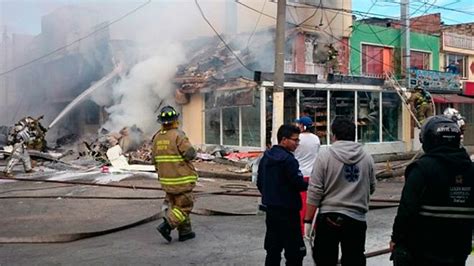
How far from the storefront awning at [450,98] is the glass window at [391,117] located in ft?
7.14

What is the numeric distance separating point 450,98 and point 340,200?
22324 mm

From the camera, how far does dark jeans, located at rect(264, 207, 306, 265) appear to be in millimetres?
4469

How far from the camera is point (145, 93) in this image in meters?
20.8

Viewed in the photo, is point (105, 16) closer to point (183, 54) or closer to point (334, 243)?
point (183, 54)

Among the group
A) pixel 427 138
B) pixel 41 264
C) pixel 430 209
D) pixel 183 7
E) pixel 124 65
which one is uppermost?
pixel 183 7

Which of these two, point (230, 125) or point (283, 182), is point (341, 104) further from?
point (283, 182)

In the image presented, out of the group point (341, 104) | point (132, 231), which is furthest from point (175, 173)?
point (341, 104)

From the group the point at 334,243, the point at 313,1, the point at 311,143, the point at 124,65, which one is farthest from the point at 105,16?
the point at 334,243

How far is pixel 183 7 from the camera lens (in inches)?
886

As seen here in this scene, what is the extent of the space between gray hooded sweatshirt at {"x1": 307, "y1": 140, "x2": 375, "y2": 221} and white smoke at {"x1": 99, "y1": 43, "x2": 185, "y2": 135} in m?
16.9

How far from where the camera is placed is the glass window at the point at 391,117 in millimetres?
22250

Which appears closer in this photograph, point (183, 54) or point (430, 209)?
point (430, 209)

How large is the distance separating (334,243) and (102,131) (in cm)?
1756

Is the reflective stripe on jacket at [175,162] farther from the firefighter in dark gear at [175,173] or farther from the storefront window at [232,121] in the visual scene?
the storefront window at [232,121]
